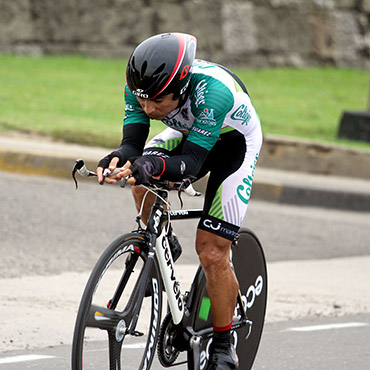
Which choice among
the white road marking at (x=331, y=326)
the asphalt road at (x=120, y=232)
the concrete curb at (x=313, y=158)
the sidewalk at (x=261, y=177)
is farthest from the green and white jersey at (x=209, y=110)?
the concrete curb at (x=313, y=158)

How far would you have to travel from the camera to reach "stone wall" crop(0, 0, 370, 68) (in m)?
17.7

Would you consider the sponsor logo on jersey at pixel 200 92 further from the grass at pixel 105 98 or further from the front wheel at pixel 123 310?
the grass at pixel 105 98

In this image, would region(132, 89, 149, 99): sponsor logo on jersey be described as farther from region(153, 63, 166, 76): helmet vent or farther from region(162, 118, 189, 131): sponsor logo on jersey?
region(162, 118, 189, 131): sponsor logo on jersey

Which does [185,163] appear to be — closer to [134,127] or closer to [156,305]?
[134,127]

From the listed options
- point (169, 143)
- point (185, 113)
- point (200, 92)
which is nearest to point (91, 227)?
point (169, 143)

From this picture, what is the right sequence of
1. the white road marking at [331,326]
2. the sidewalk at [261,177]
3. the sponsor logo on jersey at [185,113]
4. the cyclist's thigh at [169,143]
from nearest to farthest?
1. the sponsor logo on jersey at [185,113]
2. the cyclist's thigh at [169,143]
3. the white road marking at [331,326]
4. the sidewalk at [261,177]

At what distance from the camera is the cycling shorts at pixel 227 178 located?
433cm

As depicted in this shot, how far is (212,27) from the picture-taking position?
64.6 feet

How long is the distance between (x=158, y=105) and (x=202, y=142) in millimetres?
257

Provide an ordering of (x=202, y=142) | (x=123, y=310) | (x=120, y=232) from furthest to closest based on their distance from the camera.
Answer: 1. (x=120, y=232)
2. (x=202, y=142)
3. (x=123, y=310)

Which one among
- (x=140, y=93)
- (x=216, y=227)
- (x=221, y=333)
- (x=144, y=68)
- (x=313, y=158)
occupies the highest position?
(x=144, y=68)

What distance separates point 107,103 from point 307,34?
27.5ft

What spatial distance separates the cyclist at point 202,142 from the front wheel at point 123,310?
0.31m

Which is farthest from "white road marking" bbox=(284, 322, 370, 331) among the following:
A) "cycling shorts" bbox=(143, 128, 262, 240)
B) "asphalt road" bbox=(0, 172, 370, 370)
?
"cycling shorts" bbox=(143, 128, 262, 240)
